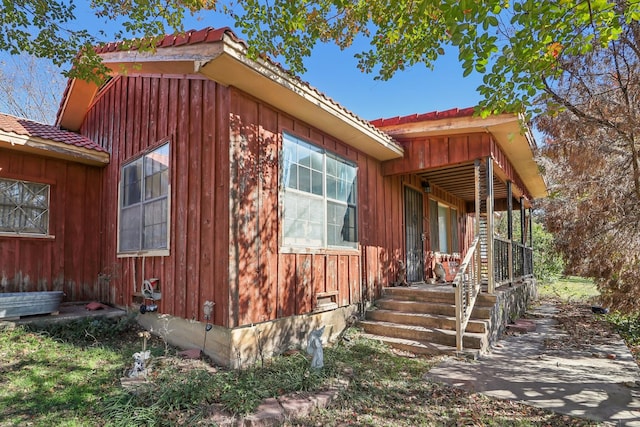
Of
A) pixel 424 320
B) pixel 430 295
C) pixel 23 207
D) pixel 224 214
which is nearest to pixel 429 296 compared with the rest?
pixel 430 295

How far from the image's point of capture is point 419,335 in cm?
518

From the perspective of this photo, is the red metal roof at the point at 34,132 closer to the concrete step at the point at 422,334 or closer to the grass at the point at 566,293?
the concrete step at the point at 422,334

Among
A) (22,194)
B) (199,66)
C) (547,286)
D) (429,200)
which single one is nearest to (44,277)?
(22,194)

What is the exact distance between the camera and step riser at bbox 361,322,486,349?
4.78 meters

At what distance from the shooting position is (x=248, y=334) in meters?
4.02

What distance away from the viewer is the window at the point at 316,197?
15.9ft

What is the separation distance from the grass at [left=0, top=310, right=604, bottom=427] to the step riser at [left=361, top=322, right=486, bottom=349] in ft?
1.92

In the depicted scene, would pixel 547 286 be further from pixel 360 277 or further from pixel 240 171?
pixel 240 171

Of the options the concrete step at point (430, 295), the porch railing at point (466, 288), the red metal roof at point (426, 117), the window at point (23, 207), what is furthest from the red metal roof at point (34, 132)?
the porch railing at point (466, 288)

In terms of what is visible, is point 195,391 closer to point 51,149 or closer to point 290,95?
point 290,95

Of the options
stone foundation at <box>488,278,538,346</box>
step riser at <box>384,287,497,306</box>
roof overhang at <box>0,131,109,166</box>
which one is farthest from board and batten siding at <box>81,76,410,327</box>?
stone foundation at <box>488,278,538,346</box>

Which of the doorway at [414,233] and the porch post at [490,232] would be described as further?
the doorway at [414,233]

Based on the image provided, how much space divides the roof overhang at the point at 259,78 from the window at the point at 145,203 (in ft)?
4.06

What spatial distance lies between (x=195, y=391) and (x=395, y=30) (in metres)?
5.07
